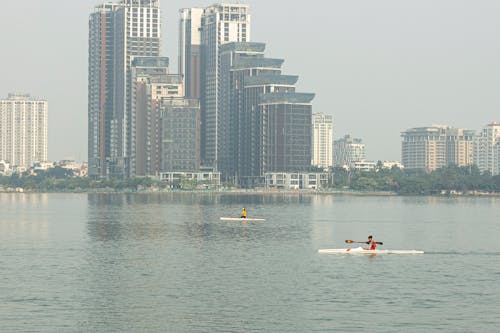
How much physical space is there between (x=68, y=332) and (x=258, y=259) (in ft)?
127

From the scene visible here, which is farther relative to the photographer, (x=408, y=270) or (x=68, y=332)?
(x=408, y=270)

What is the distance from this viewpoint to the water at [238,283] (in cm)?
5897

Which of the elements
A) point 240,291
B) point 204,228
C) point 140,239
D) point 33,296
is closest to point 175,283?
point 240,291

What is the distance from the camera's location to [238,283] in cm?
7456

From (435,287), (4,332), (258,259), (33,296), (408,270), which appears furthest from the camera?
(258,259)

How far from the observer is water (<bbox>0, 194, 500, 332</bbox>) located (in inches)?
2322

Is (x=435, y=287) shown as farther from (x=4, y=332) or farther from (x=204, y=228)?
(x=204, y=228)

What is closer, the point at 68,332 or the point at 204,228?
the point at 68,332

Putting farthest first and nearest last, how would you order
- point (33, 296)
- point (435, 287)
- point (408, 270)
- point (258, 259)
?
1. point (258, 259)
2. point (408, 270)
3. point (435, 287)
4. point (33, 296)

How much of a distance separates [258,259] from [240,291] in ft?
73.8

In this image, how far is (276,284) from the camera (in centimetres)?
7419

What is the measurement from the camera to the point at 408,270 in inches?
3314

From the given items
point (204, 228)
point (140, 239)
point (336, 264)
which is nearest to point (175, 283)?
point (336, 264)

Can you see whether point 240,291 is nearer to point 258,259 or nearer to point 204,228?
point 258,259
